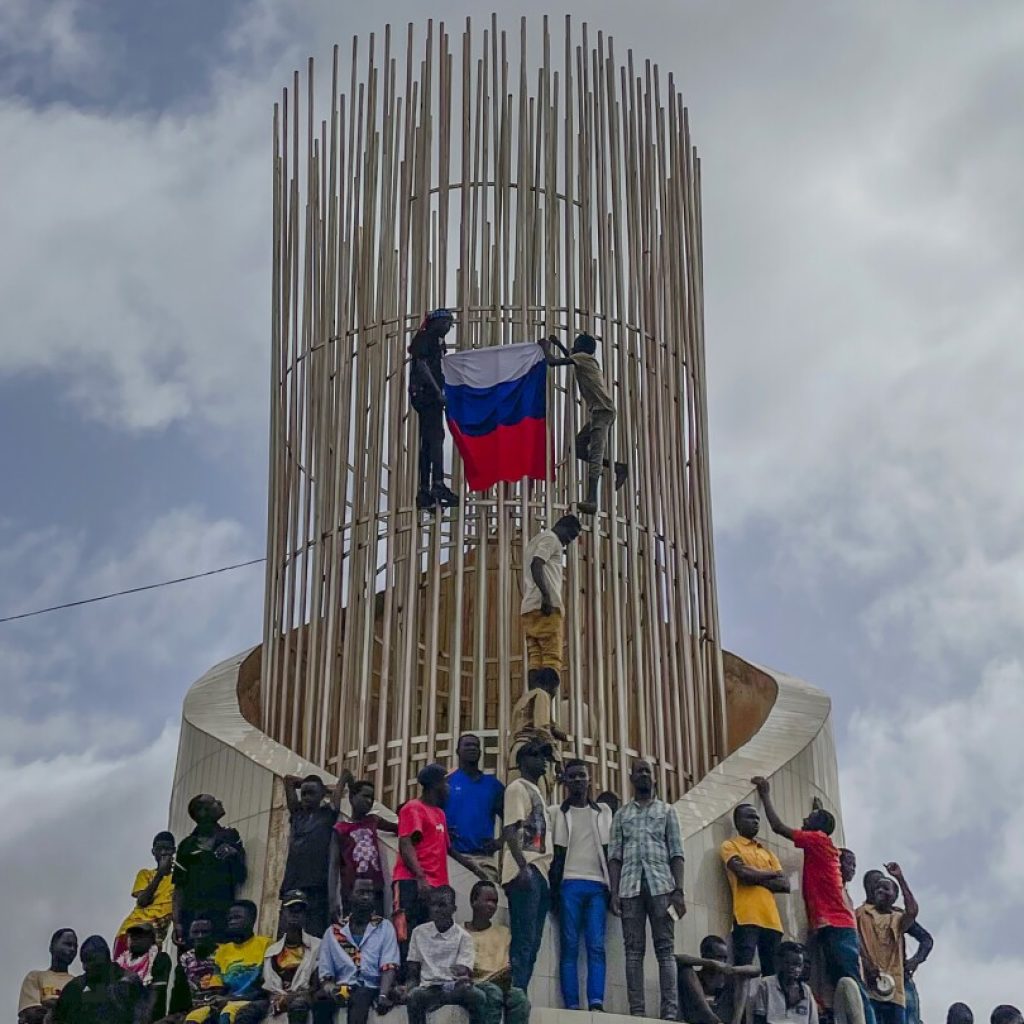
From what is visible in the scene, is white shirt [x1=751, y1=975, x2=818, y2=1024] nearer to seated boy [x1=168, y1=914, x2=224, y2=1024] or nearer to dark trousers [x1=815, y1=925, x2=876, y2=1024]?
dark trousers [x1=815, y1=925, x2=876, y2=1024]

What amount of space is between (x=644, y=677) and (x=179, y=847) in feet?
14.0

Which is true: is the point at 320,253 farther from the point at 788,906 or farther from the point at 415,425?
the point at 788,906

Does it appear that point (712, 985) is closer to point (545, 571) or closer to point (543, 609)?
point (543, 609)

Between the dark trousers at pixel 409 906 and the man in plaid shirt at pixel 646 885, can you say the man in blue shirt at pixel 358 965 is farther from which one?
the man in plaid shirt at pixel 646 885

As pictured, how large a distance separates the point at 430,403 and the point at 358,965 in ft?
19.9

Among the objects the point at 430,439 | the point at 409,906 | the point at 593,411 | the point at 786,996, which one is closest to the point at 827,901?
the point at 786,996

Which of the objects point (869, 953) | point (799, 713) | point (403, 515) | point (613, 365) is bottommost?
point (869, 953)

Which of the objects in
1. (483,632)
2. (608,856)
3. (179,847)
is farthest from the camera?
(483,632)

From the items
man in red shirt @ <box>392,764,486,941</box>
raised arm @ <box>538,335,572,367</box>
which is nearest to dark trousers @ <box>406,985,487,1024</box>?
man in red shirt @ <box>392,764,486,941</box>

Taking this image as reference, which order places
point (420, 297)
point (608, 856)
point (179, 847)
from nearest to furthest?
1. point (608, 856)
2. point (179, 847)
3. point (420, 297)

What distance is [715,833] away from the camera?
16.5 meters

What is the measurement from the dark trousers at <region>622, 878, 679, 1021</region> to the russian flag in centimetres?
481

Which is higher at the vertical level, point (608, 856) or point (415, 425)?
point (415, 425)

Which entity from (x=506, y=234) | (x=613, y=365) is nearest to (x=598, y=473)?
(x=613, y=365)
